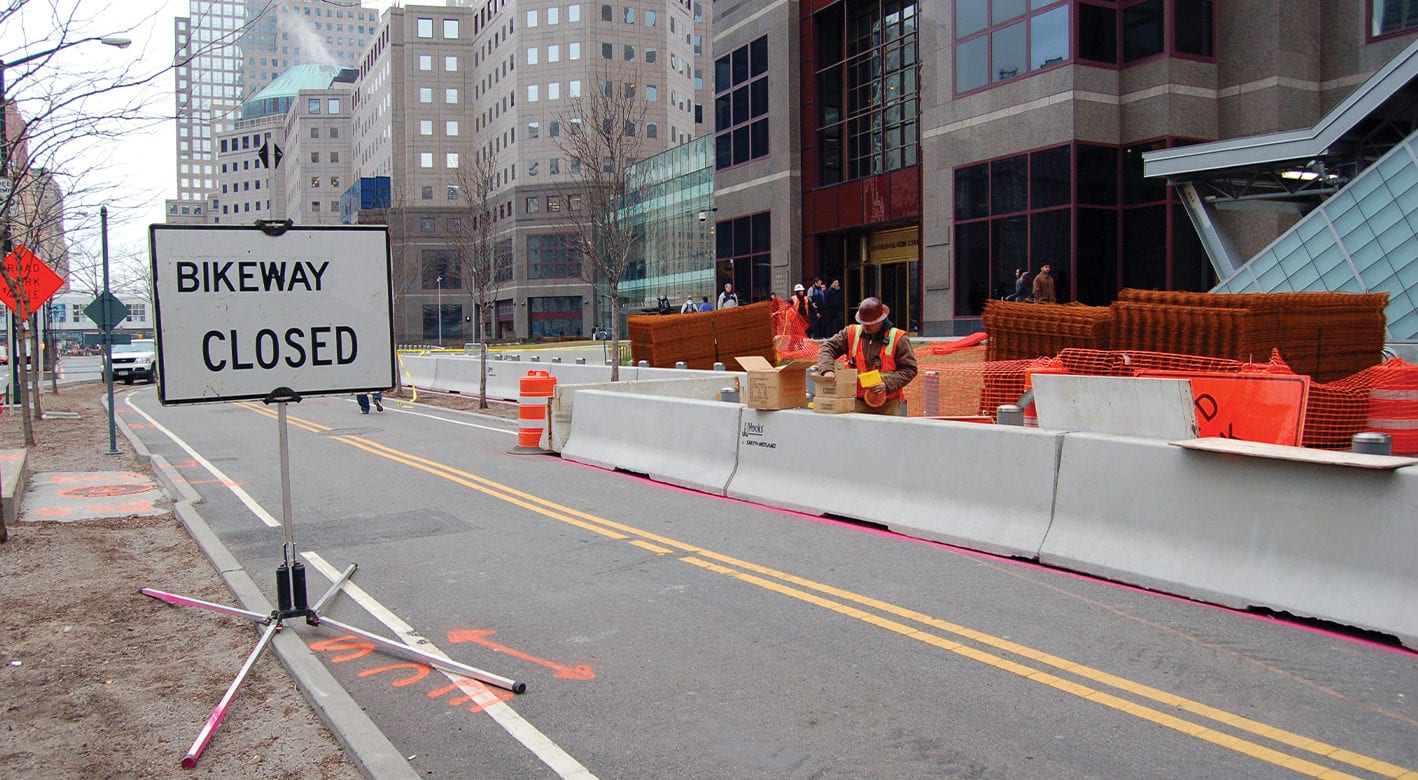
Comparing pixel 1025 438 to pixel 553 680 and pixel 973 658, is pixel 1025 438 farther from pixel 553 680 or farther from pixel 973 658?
pixel 553 680

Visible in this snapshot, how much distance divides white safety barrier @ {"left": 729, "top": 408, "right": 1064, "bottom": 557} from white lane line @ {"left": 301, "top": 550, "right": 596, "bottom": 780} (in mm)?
4366

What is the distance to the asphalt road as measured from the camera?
14.7 feet

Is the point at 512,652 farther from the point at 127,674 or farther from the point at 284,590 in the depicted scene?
the point at 127,674

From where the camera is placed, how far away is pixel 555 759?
4477 mm

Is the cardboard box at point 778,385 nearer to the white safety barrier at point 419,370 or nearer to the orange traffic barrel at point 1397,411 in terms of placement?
the orange traffic barrel at point 1397,411

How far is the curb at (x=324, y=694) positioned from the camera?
4395 millimetres

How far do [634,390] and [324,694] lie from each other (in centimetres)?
1103

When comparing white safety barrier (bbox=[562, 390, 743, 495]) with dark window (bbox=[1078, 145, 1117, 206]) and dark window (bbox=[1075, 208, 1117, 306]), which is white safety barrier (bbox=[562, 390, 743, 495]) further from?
dark window (bbox=[1078, 145, 1117, 206])

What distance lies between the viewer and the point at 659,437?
12.8 meters

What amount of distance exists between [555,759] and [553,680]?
101cm

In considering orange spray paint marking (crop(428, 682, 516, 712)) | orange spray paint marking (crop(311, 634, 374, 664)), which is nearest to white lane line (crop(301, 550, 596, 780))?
orange spray paint marking (crop(428, 682, 516, 712))

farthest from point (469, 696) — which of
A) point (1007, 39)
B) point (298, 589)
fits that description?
point (1007, 39)

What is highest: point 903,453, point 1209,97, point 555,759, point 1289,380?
point 1209,97

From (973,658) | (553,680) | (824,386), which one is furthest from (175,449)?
(973,658)
